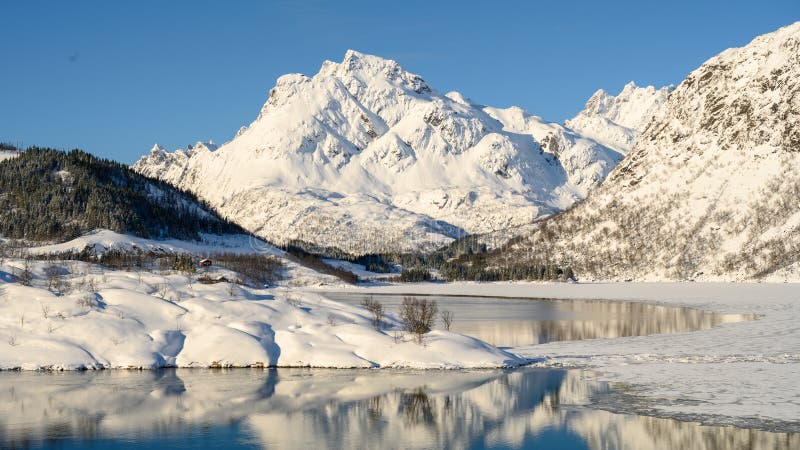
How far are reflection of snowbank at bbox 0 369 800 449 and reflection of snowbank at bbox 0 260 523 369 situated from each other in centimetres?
202

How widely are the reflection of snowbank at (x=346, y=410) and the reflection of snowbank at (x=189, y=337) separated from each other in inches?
79.5

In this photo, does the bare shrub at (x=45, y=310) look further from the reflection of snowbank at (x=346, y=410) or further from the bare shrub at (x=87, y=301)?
the reflection of snowbank at (x=346, y=410)

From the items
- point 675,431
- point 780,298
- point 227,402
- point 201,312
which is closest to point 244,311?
point 201,312

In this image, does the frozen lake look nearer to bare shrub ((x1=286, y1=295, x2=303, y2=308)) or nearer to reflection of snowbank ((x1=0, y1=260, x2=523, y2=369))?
reflection of snowbank ((x1=0, y1=260, x2=523, y2=369))

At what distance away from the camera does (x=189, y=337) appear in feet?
188

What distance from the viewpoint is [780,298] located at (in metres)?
125

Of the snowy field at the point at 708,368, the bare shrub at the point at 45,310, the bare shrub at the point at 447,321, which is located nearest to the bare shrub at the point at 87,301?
the bare shrub at the point at 45,310

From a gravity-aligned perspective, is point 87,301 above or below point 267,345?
above

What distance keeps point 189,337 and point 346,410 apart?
2070 centimetres

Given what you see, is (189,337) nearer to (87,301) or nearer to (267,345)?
(267,345)

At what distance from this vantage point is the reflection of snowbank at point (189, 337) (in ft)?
177

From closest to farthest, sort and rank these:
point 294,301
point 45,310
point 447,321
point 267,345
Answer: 1. point 267,345
2. point 45,310
3. point 294,301
4. point 447,321

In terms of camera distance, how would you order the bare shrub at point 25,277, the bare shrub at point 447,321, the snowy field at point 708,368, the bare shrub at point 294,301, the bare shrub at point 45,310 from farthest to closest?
the bare shrub at point 447,321 → the bare shrub at point 294,301 → the bare shrub at point 25,277 → the bare shrub at point 45,310 → the snowy field at point 708,368

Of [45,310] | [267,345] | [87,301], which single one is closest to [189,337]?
[267,345]
